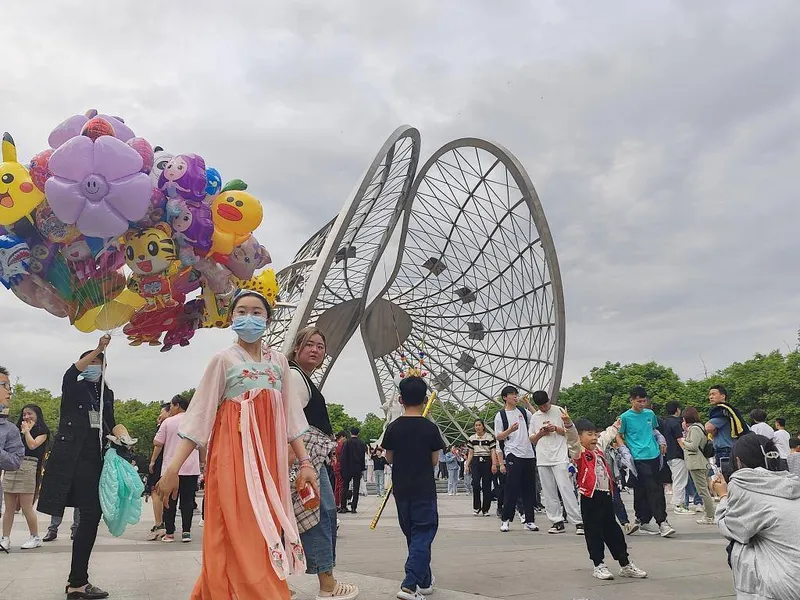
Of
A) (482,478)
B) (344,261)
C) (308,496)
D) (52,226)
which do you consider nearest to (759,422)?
(482,478)

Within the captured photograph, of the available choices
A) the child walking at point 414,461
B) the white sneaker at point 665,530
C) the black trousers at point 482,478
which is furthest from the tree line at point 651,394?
the child walking at point 414,461

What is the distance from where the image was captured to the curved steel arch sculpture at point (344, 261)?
857 inches

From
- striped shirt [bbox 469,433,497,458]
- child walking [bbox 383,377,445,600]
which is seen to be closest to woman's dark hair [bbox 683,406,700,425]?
striped shirt [bbox 469,433,497,458]

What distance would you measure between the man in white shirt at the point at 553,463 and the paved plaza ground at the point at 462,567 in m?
0.37

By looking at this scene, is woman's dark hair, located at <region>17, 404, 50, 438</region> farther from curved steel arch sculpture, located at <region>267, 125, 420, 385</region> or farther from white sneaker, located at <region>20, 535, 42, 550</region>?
curved steel arch sculpture, located at <region>267, 125, 420, 385</region>

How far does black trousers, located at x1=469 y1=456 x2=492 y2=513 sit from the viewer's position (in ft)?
42.3

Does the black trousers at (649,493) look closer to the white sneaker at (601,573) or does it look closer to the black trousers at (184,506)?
the white sneaker at (601,573)

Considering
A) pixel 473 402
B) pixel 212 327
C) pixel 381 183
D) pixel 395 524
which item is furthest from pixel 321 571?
pixel 473 402

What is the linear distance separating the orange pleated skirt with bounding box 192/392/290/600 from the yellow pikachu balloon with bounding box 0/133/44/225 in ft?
16.4

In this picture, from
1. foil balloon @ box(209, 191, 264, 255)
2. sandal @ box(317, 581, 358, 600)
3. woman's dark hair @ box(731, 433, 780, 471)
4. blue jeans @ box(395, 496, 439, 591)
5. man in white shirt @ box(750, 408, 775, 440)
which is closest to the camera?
woman's dark hair @ box(731, 433, 780, 471)

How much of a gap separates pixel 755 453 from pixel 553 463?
6390 millimetres

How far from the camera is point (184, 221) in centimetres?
841

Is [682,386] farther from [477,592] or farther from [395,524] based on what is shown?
[477,592]

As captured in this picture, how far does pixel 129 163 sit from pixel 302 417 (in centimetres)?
478
